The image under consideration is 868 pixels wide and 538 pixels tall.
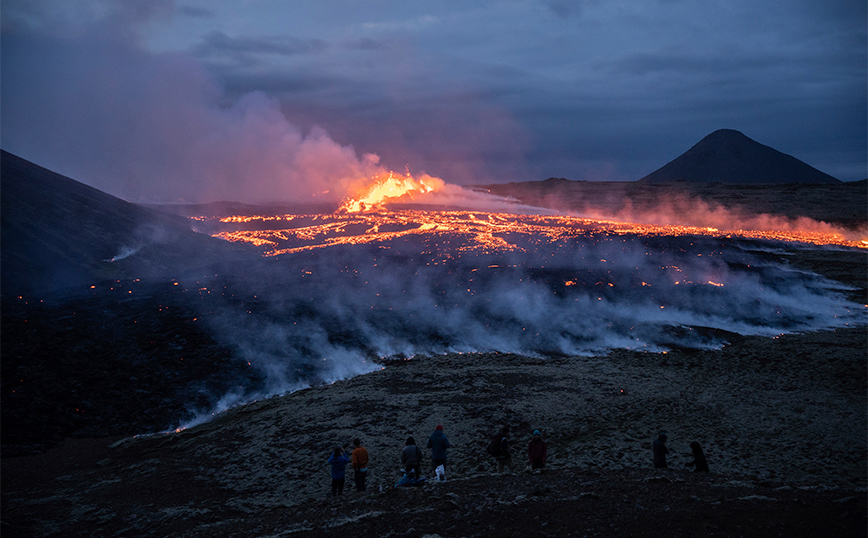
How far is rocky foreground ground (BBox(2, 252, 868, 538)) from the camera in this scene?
33.1 ft

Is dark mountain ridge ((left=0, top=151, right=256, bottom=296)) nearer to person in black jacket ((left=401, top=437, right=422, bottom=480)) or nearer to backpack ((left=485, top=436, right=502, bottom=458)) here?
person in black jacket ((left=401, top=437, right=422, bottom=480))

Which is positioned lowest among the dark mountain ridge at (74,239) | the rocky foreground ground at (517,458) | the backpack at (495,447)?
the rocky foreground ground at (517,458)

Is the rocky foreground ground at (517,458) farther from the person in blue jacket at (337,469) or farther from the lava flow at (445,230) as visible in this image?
the lava flow at (445,230)

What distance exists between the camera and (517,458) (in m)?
15.2

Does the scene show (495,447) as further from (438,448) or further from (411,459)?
(411,459)

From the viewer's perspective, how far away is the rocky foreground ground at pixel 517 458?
10.1 meters

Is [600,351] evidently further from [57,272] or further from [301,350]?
[57,272]

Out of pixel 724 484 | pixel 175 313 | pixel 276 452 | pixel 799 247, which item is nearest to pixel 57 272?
pixel 175 313

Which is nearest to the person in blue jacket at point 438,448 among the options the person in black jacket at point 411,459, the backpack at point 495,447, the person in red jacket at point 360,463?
the person in black jacket at point 411,459

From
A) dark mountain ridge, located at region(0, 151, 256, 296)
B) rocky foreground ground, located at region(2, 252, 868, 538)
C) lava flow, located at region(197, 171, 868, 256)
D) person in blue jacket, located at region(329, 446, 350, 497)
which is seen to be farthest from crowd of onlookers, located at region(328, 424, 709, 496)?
lava flow, located at region(197, 171, 868, 256)

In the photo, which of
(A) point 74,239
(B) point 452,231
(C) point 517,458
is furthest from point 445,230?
(C) point 517,458

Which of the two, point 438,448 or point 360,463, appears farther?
point 438,448

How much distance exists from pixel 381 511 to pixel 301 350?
17432 millimetres

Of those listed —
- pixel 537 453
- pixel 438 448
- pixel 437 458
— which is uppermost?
pixel 438 448
